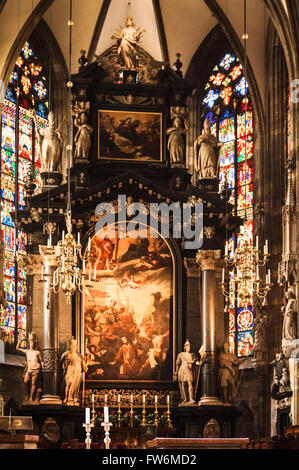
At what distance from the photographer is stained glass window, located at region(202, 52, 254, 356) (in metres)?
29.4

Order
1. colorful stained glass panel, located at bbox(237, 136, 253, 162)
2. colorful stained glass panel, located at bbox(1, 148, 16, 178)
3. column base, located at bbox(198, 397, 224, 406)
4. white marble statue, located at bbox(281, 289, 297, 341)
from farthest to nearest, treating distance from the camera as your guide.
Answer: colorful stained glass panel, located at bbox(237, 136, 253, 162), colorful stained glass panel, located at bbox(1, 148, 16, 178), column base, located at bbox(198, 397, 224, 406), white marble statue, located at bbox(281, 289, 297, 341)

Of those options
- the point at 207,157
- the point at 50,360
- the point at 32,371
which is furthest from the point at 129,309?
the point at 207,157

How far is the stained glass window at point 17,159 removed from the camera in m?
29.0

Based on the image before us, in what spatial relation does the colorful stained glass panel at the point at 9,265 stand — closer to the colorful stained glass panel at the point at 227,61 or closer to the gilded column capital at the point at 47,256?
the gilded column capital at the point at 47,256

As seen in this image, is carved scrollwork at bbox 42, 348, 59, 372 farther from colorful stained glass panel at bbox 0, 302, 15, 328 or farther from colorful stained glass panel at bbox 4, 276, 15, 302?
colorful stained glass panel at bbox 4, 276, 15, 302

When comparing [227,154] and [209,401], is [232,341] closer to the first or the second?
[209,401]

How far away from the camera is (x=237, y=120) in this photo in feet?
103

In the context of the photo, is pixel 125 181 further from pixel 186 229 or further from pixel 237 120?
pixel 237 120

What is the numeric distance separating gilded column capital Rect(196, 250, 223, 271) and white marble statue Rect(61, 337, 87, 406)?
3395 mm

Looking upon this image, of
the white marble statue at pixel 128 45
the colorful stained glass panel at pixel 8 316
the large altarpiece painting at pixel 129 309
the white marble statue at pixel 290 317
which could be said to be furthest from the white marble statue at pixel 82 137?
the white marble statue at pixel 290 317

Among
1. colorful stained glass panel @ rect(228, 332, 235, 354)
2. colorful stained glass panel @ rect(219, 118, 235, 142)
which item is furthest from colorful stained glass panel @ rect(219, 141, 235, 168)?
colorful stained glass panel @ rect(228, 332, 235, 354)

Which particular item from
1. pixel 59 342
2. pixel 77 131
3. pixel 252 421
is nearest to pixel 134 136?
pixel 77 131

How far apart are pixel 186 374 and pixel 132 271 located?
276 centimetres

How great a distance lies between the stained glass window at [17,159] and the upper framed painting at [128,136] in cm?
175
